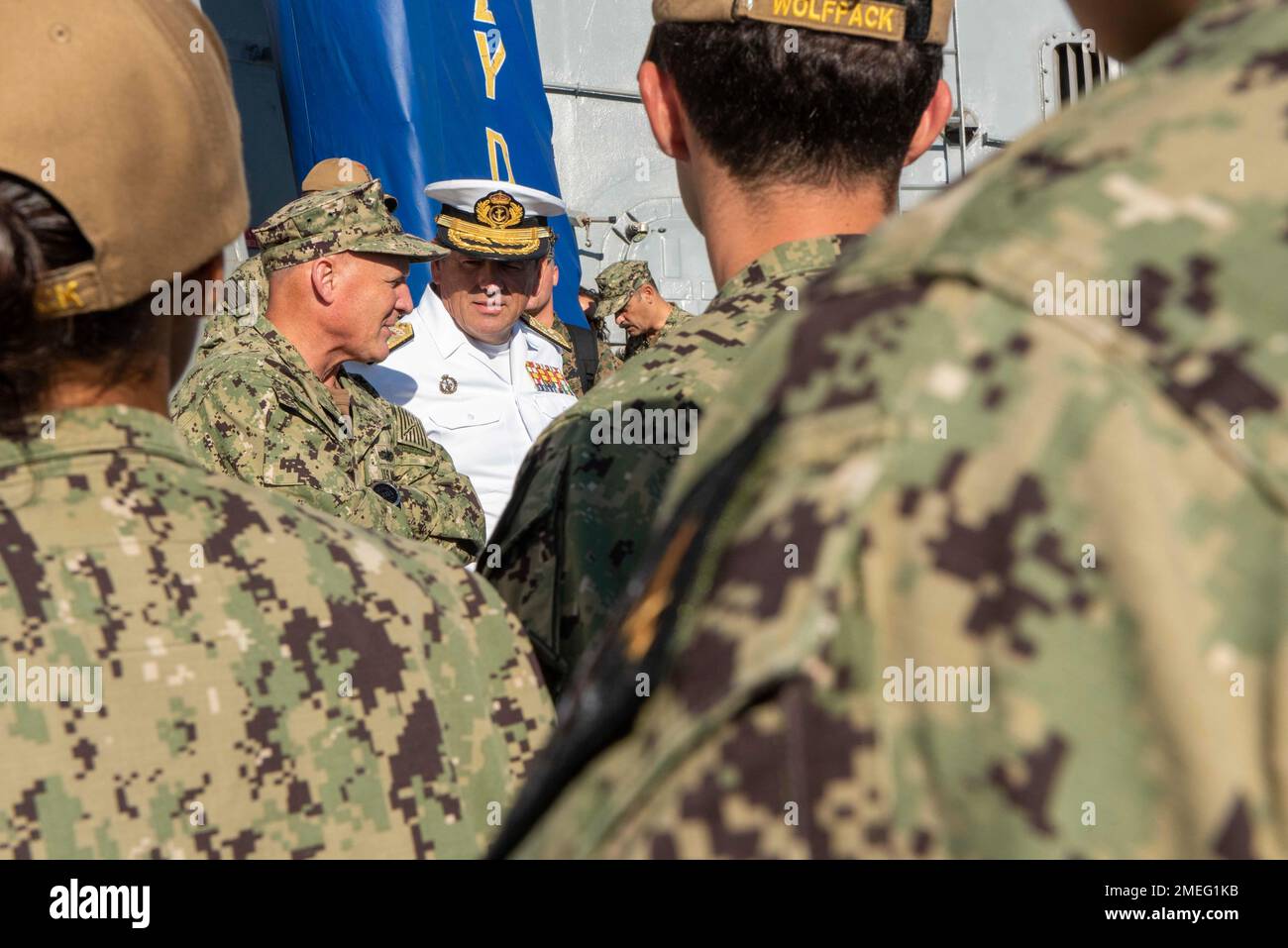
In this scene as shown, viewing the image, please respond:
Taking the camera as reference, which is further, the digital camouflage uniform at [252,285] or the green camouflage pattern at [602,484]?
the digital camouflage uniform at [252,285]

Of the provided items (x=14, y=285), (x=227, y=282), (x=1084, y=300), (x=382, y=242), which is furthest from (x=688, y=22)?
(x=227, y=282)

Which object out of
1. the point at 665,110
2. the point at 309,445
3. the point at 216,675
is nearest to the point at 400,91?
the point at 309,445

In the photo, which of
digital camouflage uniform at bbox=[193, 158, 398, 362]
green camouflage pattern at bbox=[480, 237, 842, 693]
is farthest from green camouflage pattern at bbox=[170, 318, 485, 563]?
green camouflage pattern at bbox=[480, 237, 842, 693]

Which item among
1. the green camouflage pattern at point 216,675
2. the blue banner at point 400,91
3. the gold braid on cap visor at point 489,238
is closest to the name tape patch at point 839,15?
the green camouflage pattern at point 216,675

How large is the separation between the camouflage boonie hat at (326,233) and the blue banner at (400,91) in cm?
254

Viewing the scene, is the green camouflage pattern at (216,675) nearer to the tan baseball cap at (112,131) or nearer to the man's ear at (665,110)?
the tan baseball cap at (112,131)

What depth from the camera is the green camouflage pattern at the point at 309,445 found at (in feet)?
12.1

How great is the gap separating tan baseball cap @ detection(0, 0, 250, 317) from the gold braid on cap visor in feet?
14.3

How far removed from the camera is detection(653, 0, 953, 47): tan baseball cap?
1.64 metres

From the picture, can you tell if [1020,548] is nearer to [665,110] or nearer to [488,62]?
[665,110]

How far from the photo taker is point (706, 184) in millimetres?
1738
